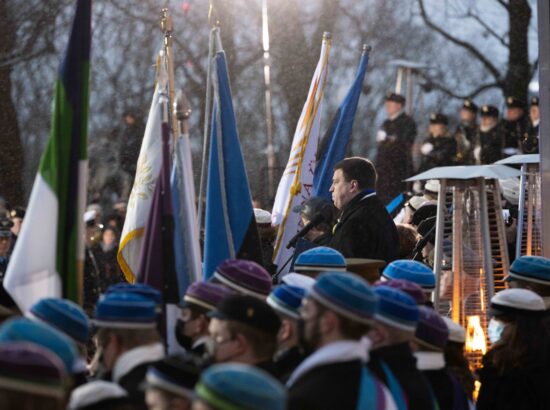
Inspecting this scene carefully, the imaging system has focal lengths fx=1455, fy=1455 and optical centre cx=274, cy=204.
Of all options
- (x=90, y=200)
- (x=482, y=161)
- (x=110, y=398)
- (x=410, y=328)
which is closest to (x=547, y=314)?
(x=410, y=328)

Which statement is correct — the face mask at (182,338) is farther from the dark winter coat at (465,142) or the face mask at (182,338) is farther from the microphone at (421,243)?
the dark winter coat at (465,142)

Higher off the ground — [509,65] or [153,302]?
[509,65]

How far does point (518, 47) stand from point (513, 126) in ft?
6.15

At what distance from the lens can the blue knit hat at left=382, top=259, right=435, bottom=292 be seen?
814cm

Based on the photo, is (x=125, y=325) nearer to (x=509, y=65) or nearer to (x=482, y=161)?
(x=482, y=161)

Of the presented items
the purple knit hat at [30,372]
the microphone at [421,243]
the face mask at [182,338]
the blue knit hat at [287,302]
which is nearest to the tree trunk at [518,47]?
the microphone at [421,243]

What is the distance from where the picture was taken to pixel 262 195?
17.9 meters

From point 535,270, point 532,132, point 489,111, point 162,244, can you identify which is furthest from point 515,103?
point 162,244

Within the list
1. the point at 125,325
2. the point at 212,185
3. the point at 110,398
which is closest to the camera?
the point at 110,398

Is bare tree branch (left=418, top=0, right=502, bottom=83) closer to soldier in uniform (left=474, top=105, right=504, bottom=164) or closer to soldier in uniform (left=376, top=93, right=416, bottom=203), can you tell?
soldier in uniform (left=474, top=105, right=504, bottom=164)

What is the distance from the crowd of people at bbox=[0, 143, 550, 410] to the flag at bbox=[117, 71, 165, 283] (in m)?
1.23

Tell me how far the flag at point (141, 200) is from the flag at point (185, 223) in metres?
1.16

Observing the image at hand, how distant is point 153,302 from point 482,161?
39.0 ft

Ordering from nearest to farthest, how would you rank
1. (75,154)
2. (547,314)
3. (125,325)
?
(125,325)
(75,154)
(547,314)
